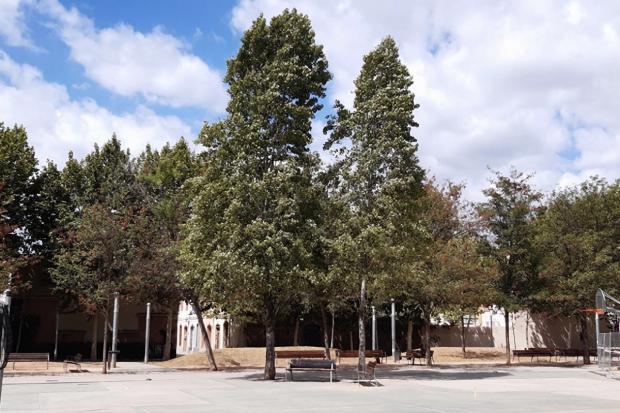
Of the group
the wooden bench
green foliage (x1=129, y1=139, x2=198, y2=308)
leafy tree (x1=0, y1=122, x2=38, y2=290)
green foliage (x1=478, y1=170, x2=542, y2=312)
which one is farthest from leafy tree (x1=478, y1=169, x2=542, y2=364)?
leafy tree (x1=0, y1=122, x2=38, y2=290)

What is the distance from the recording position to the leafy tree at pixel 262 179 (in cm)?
2328

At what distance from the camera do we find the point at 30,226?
4075 centimetres

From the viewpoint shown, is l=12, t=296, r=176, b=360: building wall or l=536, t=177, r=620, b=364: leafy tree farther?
l=12, t=296, r=176, b=360: building wall

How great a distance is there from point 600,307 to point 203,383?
60.1ft

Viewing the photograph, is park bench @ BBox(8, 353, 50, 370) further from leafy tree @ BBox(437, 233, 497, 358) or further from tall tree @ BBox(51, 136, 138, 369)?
leafy tree @ BBox(437, 233, 497, 358)

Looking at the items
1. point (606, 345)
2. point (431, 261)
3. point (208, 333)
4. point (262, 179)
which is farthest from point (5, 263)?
point (208, 333)

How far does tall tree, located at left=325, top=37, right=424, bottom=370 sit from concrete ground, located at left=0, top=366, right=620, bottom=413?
14.6ft

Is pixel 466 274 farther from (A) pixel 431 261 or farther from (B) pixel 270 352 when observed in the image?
(B) pixel 270 352

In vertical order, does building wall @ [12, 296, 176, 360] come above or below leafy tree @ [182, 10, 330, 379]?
below

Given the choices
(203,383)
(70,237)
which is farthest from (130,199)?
(203,383)

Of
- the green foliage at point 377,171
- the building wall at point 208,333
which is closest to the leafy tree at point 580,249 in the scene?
the green foliage at point 377,171

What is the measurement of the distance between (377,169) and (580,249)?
16110 mm

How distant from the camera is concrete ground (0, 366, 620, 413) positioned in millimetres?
14719

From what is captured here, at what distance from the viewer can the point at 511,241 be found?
37906mm
